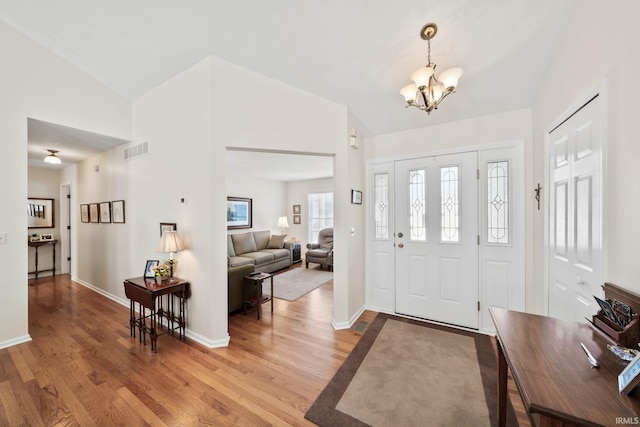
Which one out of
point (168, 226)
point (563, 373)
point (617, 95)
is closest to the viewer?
point (563, 373)

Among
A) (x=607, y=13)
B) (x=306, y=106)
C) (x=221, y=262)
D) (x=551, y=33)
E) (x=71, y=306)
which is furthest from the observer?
(x=71, y=306)

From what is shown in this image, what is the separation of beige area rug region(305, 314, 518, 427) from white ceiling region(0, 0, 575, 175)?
254 cm

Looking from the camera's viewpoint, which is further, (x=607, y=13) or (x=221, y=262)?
(x=221, y=262)

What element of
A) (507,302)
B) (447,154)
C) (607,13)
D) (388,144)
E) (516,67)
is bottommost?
(507,302)

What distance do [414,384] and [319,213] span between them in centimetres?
552

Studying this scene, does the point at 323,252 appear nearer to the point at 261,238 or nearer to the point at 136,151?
the point at 261,238

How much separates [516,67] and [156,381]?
415 centimetres

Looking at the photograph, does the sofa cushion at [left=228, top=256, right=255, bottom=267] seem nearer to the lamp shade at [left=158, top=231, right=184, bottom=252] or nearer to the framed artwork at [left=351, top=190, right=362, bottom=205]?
the lamp shade at [left=158, top=231, right=184, bottom=252]

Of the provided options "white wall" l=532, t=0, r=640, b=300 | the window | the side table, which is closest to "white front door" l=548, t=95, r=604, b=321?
"white wall" l=532, t=0, r=640, b=300

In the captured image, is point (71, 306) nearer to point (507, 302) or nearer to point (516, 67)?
point (507, 302)

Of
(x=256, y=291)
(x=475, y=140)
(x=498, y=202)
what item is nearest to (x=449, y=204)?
(x=498, y=202)

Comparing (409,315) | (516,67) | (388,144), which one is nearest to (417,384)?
(409,315)

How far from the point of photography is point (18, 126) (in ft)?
8.16

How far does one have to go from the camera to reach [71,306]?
3.42 meters
